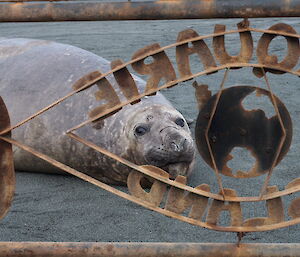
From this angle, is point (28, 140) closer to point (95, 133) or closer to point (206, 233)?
point (95, 133)

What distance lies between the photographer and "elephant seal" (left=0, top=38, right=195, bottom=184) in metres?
3.27

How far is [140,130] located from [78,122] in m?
0.35

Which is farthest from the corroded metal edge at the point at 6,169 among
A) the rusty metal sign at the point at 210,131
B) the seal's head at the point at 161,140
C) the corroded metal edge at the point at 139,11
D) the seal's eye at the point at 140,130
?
the seal's eye at the point at 140,130

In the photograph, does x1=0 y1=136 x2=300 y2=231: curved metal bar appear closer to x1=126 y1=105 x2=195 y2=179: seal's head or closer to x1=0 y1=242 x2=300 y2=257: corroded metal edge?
x1=0 y1=242 x2=300 y2=257: corroded metal edge

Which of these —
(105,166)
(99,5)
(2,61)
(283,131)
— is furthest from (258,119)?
(2,61)

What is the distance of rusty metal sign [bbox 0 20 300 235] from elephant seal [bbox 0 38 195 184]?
63.0 inches

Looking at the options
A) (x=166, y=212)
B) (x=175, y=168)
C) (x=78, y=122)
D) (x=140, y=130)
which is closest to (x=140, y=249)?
(x=166, y=212)

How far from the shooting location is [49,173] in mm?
3562

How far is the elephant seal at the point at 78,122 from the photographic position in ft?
10.7

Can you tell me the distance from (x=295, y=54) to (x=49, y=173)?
2.29 m

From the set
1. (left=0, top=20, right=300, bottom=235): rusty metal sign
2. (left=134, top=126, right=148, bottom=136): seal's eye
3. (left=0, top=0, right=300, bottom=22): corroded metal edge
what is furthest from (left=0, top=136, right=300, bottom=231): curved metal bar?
(left=134, top=126, right=148, bottom=136): seal's eye

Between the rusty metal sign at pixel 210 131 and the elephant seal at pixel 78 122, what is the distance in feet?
5.25

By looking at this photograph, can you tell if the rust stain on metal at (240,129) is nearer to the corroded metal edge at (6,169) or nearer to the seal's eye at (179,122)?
the corroded metal edge at (6,169)

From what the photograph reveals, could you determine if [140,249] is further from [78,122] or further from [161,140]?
[78,122]
